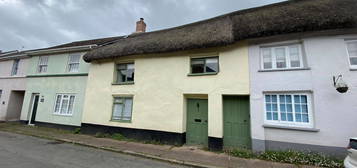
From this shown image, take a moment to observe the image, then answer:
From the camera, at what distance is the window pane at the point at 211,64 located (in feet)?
25.1

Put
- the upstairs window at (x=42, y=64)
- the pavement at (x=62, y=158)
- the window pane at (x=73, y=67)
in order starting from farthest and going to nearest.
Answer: the upstairs window at (x=42, y=64) → the window pane at (x=73, y=67) → the pavement at (x=62, y=158)

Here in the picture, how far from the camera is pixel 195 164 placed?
5.29 metres

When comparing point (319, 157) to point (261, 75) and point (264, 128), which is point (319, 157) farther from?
point (261, 75)

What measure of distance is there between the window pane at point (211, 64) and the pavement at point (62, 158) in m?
4.64

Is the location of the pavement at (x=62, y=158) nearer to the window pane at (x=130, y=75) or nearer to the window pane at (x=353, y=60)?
the window pane at (x=130, y=75)

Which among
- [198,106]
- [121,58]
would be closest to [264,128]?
[198,106]

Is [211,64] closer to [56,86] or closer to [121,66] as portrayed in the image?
[121,66]

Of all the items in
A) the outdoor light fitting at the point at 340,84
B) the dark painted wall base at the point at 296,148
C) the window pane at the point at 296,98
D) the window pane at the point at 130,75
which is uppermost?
the window pane at the point at 130,75

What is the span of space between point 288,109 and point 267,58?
2.32m

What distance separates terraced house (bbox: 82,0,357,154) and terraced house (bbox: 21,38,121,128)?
2183 millimetres

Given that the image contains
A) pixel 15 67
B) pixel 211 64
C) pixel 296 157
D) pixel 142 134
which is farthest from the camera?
pixel 15 67

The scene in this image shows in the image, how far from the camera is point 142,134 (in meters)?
8.22

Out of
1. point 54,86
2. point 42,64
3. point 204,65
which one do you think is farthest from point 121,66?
point 42,64

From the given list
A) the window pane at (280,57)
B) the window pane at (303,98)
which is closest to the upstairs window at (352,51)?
the window pane at (303,98)
